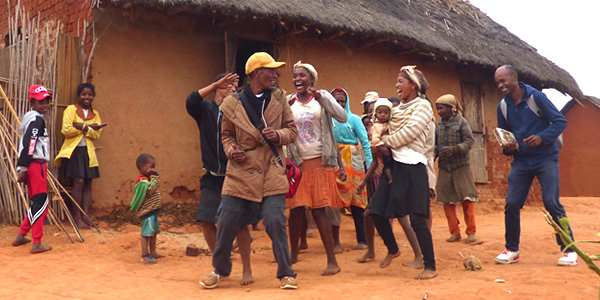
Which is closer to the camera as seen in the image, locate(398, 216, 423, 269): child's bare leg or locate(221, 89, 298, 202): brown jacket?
locate(221, 89, 298, 202): brown jacket

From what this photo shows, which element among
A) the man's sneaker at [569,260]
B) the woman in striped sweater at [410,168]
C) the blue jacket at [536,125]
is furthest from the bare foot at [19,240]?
the man's sneaker at [569,260]

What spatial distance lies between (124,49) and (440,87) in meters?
5.65

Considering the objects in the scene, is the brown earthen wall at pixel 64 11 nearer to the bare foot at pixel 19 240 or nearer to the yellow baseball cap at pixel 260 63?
the bare foot at pixel 19 240

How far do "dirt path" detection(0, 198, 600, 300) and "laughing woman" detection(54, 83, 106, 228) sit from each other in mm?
422

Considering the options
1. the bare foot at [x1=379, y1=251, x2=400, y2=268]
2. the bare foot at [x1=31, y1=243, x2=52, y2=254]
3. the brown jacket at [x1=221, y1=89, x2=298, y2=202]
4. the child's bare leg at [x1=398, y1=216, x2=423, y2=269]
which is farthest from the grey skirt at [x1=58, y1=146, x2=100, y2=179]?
the child's bare leg at [x1=398, y1=216, x2=423, y2=269]

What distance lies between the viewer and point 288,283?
357 centimetres

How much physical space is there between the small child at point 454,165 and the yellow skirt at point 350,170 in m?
1.09

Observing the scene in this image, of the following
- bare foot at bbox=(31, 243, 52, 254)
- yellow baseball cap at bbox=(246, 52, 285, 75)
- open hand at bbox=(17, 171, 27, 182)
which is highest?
yellow baseball cap at bbox=(246, 52, 285, 75)

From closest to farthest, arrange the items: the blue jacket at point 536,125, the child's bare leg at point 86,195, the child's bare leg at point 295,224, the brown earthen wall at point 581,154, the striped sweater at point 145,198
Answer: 1. the blue jacket at point 536,125
2. the child's bare leg at point 295,224
3. the striped sweater at point 145,198
4. the child's bare leg at point 86,195
5. the brown earthen wall at point 581,154

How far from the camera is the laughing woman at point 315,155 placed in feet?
13.8

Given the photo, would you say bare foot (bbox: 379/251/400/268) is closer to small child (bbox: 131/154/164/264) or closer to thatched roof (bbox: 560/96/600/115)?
small child (bbox: 131/154/164/264)

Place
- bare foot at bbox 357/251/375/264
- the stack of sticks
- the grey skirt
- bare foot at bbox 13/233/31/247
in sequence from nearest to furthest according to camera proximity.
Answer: bare foot at bbox 357/251/375/264 → bare foot at bbox 13/233/31/247 → the stack of sticks → the grey skirt

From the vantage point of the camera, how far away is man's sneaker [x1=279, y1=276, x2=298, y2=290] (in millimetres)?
3568

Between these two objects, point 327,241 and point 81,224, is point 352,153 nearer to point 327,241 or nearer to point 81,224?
point 327,241
